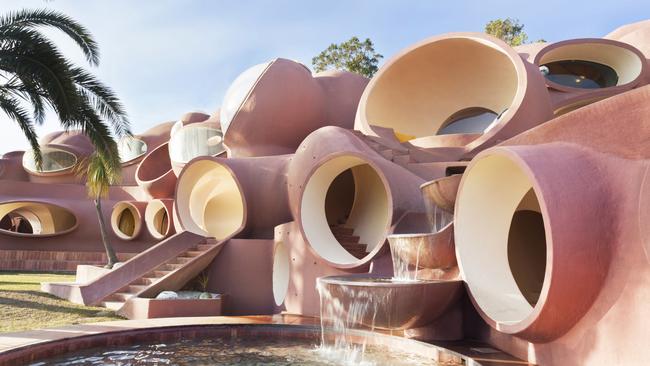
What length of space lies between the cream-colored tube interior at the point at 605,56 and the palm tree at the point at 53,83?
48.6 ft

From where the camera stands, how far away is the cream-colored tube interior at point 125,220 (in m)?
22.2

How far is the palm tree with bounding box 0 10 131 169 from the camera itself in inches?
347

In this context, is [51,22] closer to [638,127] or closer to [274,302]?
[274,302]

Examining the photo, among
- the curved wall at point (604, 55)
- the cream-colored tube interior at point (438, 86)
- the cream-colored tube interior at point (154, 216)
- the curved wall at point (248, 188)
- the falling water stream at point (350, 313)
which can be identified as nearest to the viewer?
the falling water stream at point (350, 313)

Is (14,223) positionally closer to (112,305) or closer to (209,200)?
(209,200)

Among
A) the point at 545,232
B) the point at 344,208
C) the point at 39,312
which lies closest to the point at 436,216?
the point at 545,232

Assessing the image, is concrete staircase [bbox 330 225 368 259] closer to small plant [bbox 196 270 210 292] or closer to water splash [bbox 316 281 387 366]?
small plant [bbox 196 270 210 292]

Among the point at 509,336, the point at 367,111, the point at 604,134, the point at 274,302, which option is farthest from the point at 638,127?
the point at 367,111

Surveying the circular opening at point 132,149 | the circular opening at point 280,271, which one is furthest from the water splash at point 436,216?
the circular opening at point 132,149

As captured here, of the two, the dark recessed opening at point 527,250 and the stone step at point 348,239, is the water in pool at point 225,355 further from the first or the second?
the stone step at point 348,239

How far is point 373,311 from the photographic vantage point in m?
6.57

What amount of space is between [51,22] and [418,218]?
25.6 feet

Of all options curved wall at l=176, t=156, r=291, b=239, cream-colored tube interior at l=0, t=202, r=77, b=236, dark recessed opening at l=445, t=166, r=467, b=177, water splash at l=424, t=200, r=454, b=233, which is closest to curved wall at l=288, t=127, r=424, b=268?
water splash at l=424, t=200, r=454, b=233

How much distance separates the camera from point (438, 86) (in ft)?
58.5
